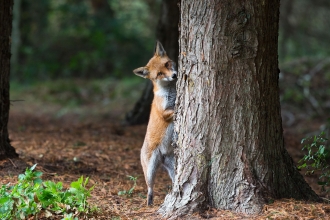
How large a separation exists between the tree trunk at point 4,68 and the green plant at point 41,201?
1.94 meters

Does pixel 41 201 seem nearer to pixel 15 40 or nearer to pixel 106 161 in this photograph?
pixel 106 161

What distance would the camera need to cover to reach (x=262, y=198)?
426 centimetres

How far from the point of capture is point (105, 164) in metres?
6.91

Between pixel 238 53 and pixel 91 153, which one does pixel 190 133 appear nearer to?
pixel 238 53

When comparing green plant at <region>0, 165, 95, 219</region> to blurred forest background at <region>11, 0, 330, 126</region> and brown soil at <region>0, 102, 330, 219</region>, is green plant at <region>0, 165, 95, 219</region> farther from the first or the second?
blurred forest background at <region>11, 0, 330, 126</region>

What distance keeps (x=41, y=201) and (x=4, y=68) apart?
103 inches

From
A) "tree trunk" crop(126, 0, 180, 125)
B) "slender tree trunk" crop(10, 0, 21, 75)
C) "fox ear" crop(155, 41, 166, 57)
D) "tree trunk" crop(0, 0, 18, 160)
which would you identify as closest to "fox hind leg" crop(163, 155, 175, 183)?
"fox ear" crop(155, 41, 166, 57)

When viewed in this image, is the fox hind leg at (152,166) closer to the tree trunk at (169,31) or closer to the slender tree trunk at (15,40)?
the tree trunk at (169,31)

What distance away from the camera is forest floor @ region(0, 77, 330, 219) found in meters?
4.27

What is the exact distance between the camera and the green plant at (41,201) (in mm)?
3932

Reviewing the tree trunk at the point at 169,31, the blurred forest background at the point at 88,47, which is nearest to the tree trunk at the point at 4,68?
the tree trunk at the point at 169,31

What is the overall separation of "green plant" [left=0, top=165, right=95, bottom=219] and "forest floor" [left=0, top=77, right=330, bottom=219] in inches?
10.8

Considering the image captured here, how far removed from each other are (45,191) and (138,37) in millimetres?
15136

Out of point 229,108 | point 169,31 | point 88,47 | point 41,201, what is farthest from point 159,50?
point 88,47
